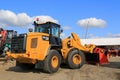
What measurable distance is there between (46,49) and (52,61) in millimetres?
779

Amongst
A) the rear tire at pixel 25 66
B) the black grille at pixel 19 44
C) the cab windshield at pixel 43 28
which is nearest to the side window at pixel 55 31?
the cab windshield at pixel 43 28

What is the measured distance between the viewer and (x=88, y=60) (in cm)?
1948

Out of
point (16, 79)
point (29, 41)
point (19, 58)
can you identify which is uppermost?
point (29, 41)

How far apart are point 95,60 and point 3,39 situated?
9849 millimetres

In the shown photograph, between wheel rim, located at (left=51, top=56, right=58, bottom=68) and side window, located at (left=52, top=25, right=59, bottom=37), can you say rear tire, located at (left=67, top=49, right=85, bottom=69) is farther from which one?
side window, located at (left=52, top=25, right=59, bottom=37)

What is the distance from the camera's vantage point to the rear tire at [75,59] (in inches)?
659

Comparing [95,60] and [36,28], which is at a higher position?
[36,28]

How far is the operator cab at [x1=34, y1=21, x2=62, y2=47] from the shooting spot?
54.6 feet

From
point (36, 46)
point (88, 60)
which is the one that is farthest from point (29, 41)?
point (88, 60)

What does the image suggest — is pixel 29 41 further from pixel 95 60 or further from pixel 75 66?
pixel 95 60

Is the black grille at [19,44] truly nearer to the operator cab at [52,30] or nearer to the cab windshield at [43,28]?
the operator cab at [52,30]

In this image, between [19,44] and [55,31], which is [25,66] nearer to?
[19,44]

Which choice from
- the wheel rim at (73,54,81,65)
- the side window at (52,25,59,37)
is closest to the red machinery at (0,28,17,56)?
the side window at (52,25,59,37)

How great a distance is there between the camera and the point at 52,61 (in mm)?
15430
